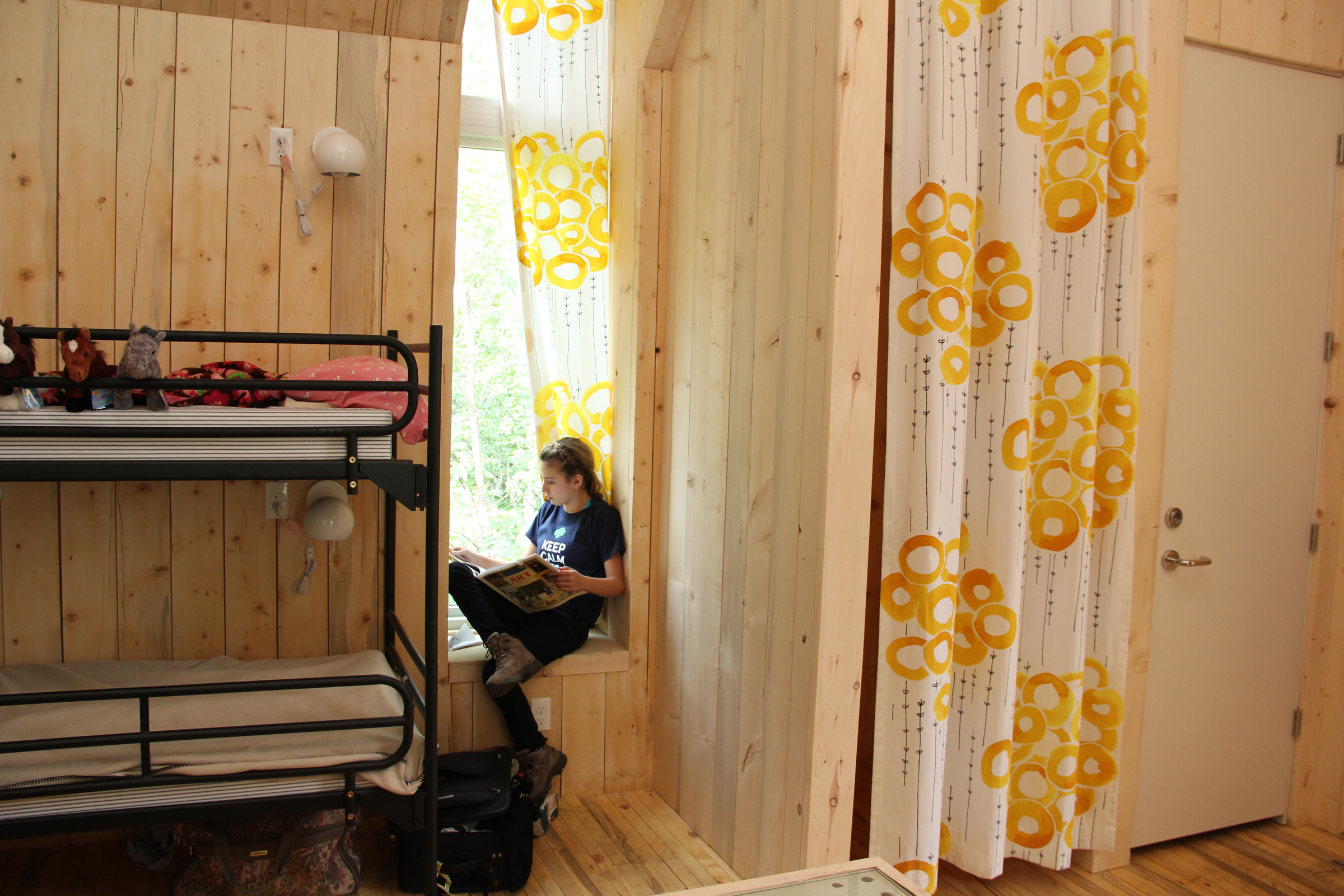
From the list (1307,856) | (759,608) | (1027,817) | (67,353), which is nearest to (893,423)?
(759,608)

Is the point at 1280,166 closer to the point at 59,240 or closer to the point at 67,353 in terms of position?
the point at 67,353

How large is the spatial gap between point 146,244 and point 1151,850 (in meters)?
2.90

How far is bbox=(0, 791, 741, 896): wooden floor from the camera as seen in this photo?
1.94 metres

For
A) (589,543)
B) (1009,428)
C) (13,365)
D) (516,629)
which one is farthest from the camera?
(589,543)

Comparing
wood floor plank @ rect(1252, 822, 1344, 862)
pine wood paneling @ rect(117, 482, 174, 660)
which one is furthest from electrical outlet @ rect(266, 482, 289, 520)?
wood floor plank @ rect(1252, 822, 1344, 862)

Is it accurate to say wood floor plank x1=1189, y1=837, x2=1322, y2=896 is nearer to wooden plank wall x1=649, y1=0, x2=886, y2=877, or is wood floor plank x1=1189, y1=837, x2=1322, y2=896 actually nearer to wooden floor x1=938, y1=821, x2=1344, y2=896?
wooden floor x1=938, y1=821, x2=1344, y2=896

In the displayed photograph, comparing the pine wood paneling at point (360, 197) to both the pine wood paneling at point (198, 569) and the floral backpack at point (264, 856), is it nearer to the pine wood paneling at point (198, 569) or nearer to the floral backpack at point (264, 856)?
the pine wood paneling at point (198, 569)

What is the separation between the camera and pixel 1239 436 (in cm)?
227

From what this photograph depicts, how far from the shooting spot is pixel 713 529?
216 centimetres

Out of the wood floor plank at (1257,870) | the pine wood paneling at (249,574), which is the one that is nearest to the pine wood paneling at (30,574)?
the pine wood paneling at (249,574)

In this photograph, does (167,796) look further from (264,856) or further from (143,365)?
(143,365)

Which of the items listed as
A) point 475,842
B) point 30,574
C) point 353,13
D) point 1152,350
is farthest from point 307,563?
point 1152,350

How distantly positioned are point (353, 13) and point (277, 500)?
3.96 ft

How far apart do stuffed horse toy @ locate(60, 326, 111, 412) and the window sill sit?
116cm
